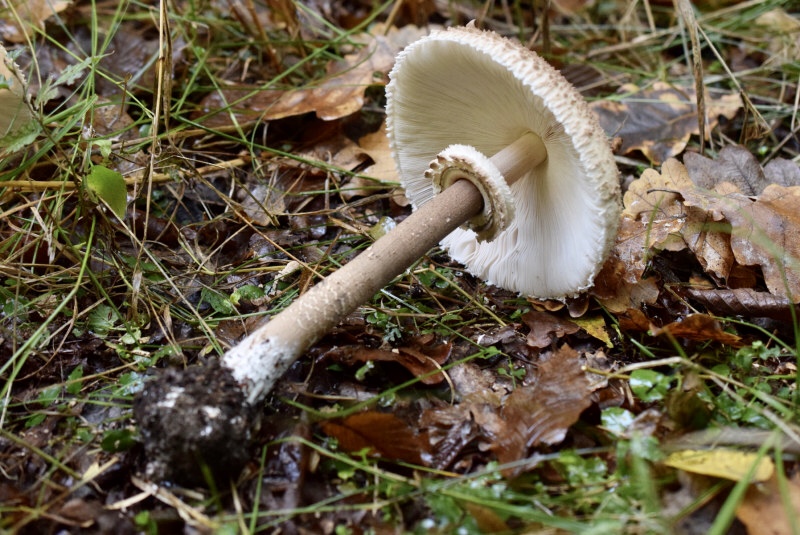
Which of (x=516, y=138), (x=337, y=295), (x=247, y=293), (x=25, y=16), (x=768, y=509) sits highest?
(x=25, y=16)

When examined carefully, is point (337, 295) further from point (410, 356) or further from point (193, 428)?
point (193, 428)

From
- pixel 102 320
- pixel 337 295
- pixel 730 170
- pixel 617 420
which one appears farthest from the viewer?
pixel 730 170

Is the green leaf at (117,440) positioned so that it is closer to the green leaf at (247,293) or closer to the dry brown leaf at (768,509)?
the green leaf at (247,293)

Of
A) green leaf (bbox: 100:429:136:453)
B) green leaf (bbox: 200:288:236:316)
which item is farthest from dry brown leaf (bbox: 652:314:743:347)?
green leaf (bbox: 100:429:136:453)

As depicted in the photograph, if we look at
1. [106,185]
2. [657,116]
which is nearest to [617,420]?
[106,185]

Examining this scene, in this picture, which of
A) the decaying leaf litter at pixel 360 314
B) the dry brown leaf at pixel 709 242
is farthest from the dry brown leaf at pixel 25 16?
the dry brown leaf at pixel 709 242

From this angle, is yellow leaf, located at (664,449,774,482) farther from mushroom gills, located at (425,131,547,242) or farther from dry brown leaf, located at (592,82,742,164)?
dry brown leaf, located at (592,82,742,164)

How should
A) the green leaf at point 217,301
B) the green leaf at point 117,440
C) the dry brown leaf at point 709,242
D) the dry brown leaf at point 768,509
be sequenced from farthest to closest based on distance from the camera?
the dry brown leaf at point 709,242 < the green leaf at point 217,301 < the green leaf at point 117,440 < the dry brown leaf at point 768,509
